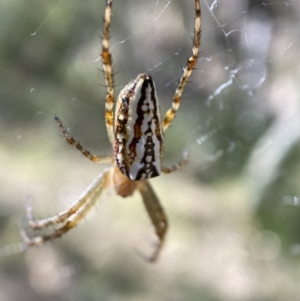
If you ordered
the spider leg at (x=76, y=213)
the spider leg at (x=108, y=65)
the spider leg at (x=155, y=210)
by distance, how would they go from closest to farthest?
the spider leg at (x=108, y=65) → the spider leg at (x=76, y=213) → the spider leg at (x=155, y=210)

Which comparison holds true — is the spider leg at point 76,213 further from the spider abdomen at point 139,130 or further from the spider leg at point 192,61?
the spider leg at point 192,61

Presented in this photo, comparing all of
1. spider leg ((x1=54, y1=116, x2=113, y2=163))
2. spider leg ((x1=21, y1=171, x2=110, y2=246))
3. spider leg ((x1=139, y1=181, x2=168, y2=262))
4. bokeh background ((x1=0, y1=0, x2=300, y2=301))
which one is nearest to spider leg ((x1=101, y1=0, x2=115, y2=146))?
spider leg ((x1=54, y1=116, x2=113, y2=163))

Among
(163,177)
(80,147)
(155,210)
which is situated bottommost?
(155,210)

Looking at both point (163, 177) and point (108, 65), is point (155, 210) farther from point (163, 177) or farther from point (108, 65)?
point (163, 177)

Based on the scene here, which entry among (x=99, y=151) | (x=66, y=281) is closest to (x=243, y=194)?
(x=99, y=151)

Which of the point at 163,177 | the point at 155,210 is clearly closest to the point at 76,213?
the point at 155,210

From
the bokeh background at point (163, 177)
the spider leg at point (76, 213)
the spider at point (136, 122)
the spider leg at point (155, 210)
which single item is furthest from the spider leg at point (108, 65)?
the bokeh background at point (163, 177)
